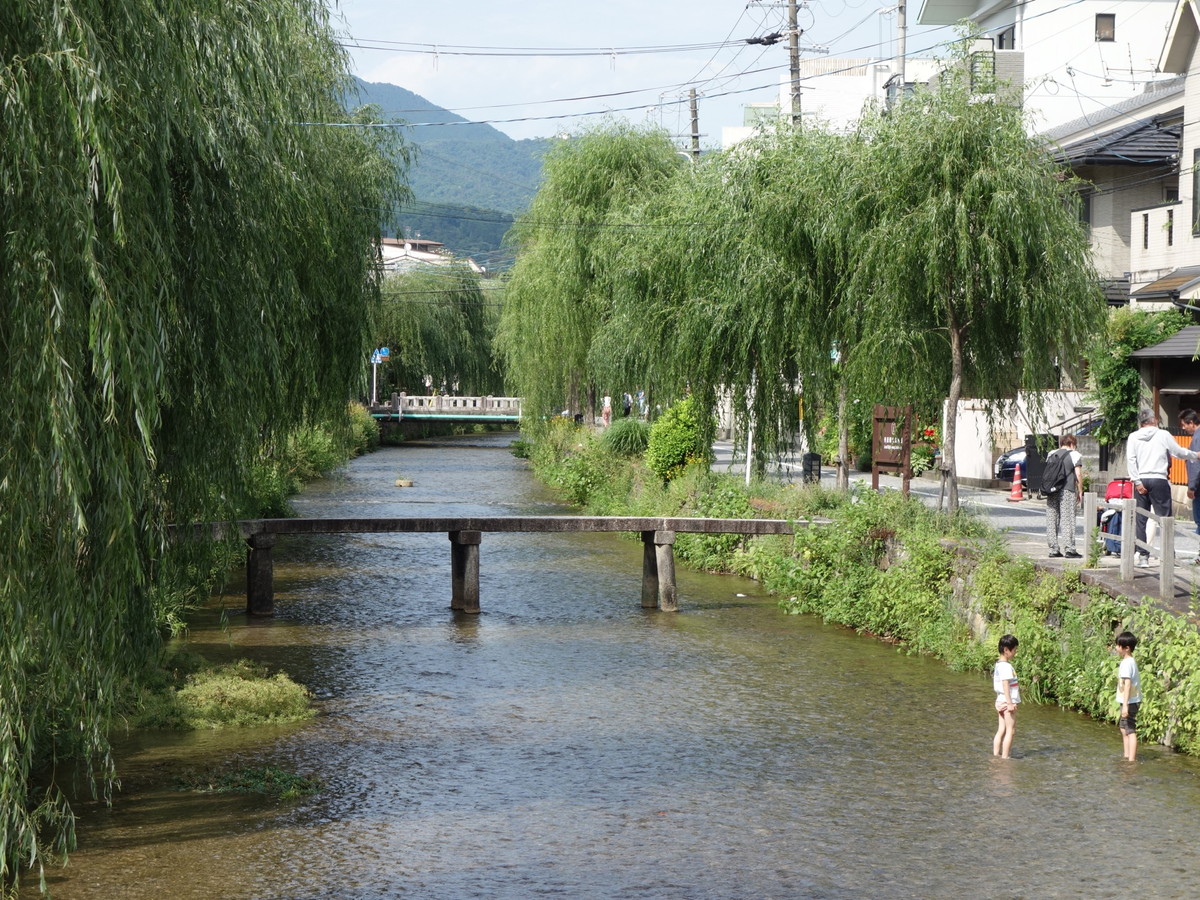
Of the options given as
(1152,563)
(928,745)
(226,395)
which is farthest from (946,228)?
(226,395)

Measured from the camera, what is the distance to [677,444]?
30.1 m

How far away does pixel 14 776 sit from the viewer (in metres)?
7.76

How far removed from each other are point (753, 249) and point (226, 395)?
1388 centimetres

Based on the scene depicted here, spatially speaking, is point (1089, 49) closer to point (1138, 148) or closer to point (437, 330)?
point (1138, 148)

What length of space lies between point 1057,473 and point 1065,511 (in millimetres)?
502

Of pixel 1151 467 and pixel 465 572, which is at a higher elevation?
pixel 1151 467

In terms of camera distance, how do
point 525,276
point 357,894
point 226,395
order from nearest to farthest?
point 357,894 < point 226,395 < point 525,276

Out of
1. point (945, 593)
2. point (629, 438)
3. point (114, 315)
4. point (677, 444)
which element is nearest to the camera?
point (114, 315)

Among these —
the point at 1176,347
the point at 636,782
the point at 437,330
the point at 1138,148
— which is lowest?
the point at 636,782

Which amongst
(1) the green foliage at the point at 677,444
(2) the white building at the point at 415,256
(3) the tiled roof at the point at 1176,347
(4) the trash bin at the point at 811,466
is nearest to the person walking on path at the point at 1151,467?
(3) the tiled roof at the point at 1176,347

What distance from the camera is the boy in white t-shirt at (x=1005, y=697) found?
39.5ft

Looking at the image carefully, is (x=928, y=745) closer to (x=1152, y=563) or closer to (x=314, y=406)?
(x=1152, y=563)

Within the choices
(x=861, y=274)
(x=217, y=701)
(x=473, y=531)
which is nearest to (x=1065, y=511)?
(x=861, y=274)

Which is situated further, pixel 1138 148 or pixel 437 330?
pixel 437 330
